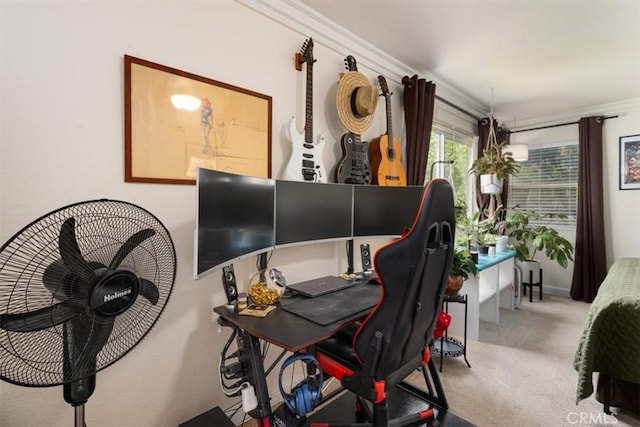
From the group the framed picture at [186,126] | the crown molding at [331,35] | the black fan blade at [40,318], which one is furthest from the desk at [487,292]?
the black fan blade at [40,318]

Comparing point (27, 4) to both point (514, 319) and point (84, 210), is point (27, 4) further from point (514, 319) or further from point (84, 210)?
point (514, 319)

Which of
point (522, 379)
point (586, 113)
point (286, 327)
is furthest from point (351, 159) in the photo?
point (586, 113)

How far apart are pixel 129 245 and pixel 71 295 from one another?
0.19 metres

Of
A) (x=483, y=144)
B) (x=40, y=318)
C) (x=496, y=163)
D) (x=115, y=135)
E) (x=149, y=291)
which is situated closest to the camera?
(x=40, y=318)

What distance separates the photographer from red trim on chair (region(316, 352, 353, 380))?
50.5 inches

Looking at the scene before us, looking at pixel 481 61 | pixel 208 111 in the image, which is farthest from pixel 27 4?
pixel 481 61

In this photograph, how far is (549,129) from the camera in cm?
428

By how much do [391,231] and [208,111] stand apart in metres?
1.51

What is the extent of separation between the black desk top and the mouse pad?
1.2 inches

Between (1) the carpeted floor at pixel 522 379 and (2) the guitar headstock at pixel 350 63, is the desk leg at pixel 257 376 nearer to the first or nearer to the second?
(1) the carpeted floor at pixel 522 379

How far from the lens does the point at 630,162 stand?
12.1ft

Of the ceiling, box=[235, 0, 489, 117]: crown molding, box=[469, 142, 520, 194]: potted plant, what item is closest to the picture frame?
the ceiling

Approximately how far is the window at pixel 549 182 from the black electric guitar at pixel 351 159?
344cm

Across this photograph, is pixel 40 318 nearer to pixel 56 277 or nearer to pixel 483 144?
pixel 56 277
